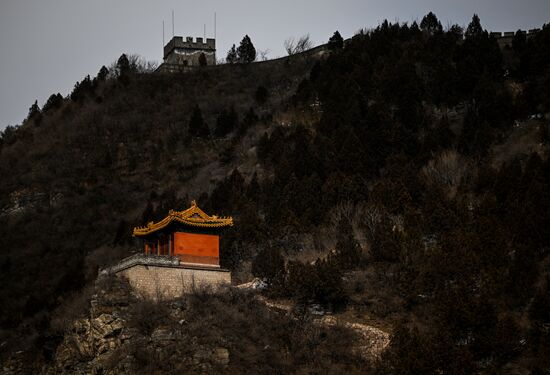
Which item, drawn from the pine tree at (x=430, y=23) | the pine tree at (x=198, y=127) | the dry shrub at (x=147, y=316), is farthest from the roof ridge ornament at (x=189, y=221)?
the pine tree at (x=430, y=23)

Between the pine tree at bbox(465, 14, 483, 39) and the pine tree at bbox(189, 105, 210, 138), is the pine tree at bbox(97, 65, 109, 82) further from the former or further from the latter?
the pine tree at bbox(465, 14, 483, 39)

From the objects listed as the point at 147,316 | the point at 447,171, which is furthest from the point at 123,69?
the point at 147,316

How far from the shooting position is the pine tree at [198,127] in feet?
232

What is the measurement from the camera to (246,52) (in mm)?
86750

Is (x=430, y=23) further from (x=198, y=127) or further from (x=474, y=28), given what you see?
(x=198, y=127)

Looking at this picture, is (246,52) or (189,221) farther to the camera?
(246,52)

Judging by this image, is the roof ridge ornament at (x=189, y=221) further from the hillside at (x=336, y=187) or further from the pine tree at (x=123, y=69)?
the pine tree at (x=123, y=69)

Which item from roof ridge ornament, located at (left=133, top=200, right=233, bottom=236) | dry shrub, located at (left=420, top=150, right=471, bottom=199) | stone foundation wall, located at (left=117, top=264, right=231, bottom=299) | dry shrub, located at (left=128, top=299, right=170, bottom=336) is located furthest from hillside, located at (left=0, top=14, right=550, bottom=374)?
roof ridge ornament, located at (left=133, top=200, right=233, bottom=236)

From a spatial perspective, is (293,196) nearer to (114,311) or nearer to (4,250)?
(114,311)

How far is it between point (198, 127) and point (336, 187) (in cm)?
2295

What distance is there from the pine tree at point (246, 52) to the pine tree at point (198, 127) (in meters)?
16.3

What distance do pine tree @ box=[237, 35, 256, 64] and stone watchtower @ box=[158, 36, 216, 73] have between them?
2.83m

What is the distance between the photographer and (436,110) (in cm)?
6100

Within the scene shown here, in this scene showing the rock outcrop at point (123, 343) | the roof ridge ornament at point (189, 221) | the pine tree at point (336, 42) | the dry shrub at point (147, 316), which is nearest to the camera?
the rock outcrop at point (123, 343)
